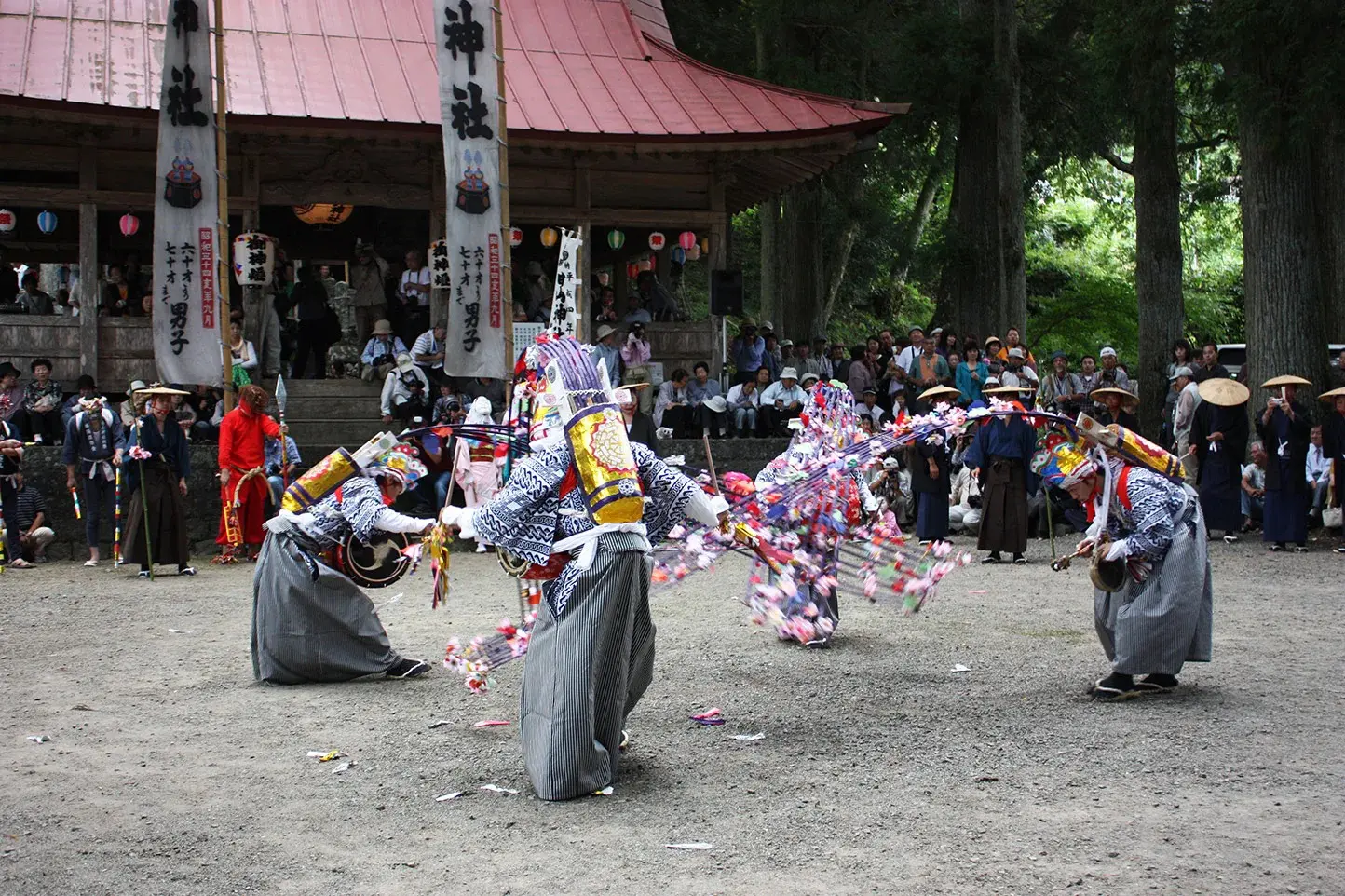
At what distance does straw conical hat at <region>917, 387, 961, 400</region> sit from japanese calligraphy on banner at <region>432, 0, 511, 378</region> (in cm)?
354

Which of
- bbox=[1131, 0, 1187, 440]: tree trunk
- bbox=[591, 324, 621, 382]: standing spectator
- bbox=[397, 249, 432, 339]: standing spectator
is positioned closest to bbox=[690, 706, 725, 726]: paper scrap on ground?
bbox=[591, 324, 621, 382]: standing spectator

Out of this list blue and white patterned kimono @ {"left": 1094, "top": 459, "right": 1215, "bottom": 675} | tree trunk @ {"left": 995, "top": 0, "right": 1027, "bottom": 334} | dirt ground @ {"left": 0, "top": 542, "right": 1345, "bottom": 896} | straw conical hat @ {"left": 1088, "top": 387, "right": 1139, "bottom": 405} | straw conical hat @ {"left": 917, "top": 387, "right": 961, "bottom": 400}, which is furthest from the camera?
tree trunk @ {"left": 995, "top": 0, "right": 1027, "bottom": 334}

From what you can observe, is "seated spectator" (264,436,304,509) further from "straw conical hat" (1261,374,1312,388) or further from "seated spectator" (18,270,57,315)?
"straw conical hat" (1261,374,1312,388)

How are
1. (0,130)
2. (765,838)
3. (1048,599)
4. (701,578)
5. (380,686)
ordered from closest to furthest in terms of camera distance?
1. (765,838)
2. (380,686)
3. (1048,599)
4. (701,578)
5. (0,130)

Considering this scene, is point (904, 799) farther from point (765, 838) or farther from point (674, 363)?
point (674, 363)

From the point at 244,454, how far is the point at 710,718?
754cm

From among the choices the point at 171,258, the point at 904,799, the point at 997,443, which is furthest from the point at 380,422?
the point at 904,799

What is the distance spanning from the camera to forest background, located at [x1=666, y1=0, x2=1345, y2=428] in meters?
14.1

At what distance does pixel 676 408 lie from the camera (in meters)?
15.7

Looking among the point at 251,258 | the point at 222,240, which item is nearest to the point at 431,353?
the point at 251,258

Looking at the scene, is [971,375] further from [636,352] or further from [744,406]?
[636,352]

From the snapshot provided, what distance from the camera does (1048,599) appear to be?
10.4 metres

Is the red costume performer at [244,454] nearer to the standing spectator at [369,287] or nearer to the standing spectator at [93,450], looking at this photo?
the standing spectator at [93,450]

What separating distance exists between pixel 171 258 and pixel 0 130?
11.5ft
